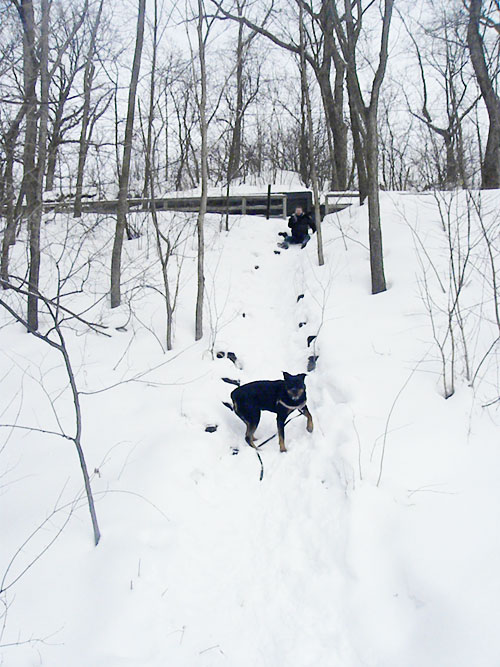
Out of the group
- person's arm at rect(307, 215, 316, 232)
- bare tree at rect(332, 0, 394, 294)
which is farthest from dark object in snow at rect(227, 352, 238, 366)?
person's arm at rect(307, 215, 316, 232)

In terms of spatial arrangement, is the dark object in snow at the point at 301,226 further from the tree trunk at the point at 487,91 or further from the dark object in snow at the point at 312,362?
the dark object in snow at the point at 312,362

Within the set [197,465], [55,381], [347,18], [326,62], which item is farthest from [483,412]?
[326,62]

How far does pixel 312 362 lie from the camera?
6.81 meters

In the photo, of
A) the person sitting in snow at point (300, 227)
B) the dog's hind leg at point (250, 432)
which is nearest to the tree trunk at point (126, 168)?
the dog's hind leg at point (250, 432)

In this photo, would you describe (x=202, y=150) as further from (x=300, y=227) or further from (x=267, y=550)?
(x=267, y=550)

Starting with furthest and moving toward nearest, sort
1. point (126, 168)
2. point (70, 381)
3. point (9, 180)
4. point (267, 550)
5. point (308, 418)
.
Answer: point (126, 168)
point (9, 180)
point (308, 418)
point (267, 550)
point (70, 381)

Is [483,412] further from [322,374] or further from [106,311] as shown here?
[106,311]

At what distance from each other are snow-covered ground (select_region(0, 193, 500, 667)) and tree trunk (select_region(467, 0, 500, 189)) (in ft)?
24.3

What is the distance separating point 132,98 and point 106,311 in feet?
14.8

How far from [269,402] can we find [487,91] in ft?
42.2

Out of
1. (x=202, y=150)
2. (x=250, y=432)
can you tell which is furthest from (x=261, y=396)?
(x=202, y=150)

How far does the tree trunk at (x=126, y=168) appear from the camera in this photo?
8445 millimetres

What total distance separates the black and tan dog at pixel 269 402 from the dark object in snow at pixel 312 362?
1.59 m

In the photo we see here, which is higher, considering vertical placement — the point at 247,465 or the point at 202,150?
the point at 202,150
